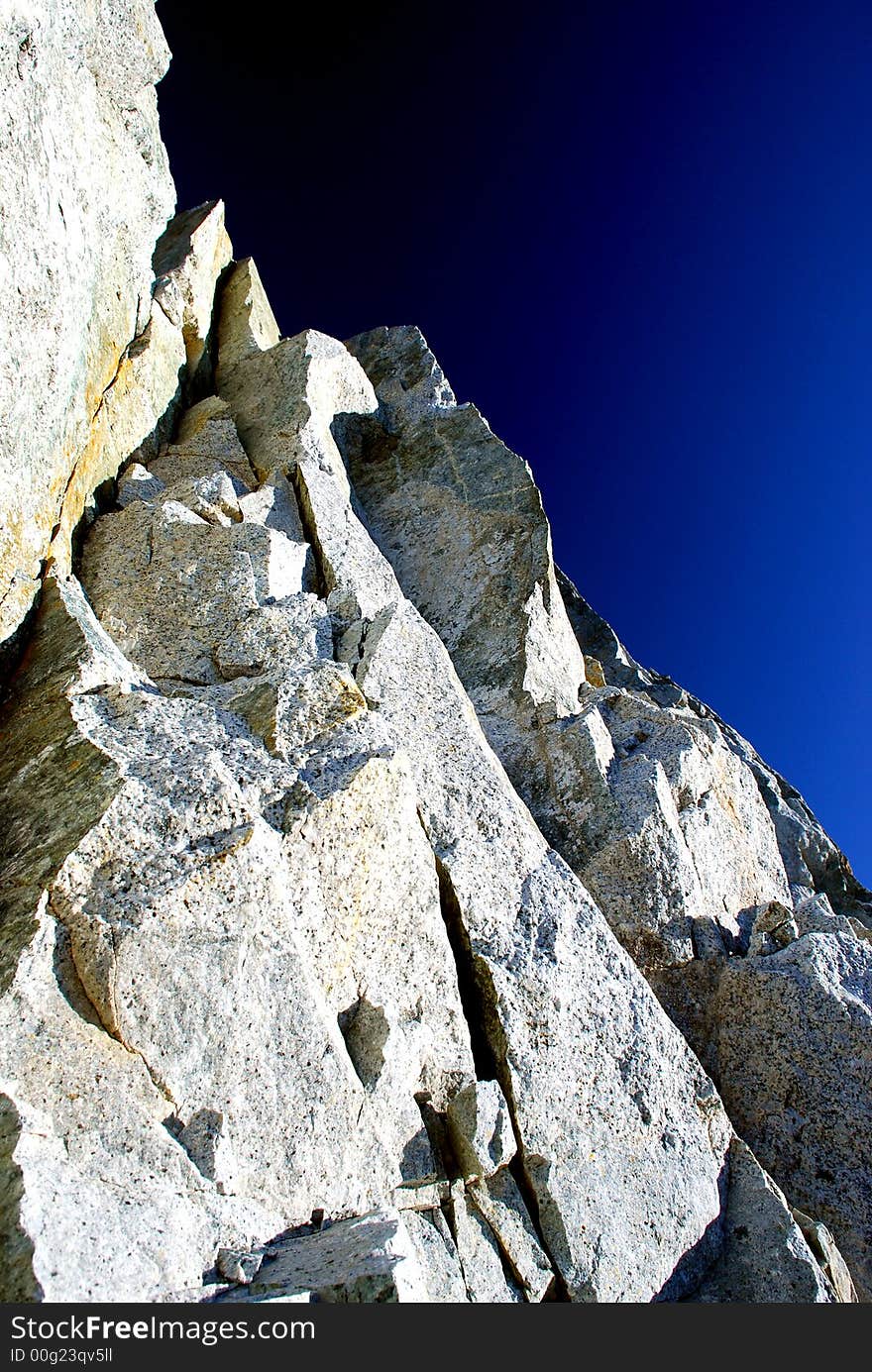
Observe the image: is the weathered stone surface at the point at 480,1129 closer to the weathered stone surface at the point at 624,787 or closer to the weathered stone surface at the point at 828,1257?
the weathered stone surface at the point at 828,1257

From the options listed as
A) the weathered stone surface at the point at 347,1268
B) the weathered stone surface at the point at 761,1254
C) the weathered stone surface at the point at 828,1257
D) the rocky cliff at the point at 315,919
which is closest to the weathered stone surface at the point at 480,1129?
the rocky cliff at the point at 315,919

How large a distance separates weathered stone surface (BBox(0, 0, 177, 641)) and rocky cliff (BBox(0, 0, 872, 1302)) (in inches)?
3.4

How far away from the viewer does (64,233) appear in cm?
1301

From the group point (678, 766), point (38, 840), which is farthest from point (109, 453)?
point (678, 766)

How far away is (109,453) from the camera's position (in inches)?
723

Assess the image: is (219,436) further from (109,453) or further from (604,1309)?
(604,1309)

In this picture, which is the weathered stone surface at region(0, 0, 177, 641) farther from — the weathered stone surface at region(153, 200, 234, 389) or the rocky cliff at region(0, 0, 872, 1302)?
the weathered stone surface at region(153, 200, 234, 389)

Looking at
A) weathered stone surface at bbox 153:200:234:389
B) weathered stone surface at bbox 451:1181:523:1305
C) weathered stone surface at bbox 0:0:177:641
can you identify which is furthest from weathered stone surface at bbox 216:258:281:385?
weathered stone surface at bbox 451:1181:523:1305

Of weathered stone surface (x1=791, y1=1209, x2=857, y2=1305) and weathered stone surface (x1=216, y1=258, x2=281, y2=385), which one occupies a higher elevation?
weathered stone surface (x1=216, y1=258, x2=281, y2=385)

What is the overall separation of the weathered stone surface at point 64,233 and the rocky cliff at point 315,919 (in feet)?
0.28

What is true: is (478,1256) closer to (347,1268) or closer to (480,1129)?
(480,1129)

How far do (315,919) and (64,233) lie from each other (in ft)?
34.8

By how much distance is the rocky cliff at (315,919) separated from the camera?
807cm

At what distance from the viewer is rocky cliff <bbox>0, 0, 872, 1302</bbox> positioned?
807 cm
